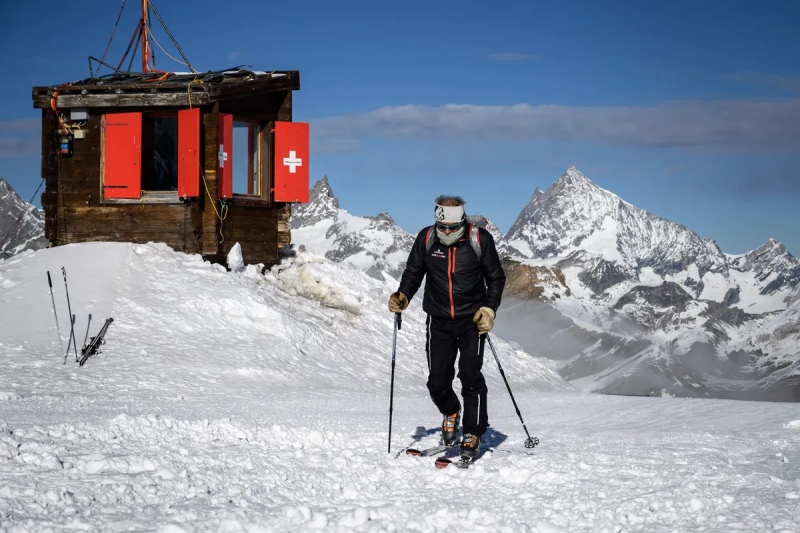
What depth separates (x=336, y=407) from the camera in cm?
1207

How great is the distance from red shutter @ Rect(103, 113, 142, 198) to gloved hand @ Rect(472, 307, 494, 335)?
12606mm

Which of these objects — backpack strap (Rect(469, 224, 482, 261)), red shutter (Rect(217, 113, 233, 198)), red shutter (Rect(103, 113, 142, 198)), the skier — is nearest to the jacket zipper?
the skier

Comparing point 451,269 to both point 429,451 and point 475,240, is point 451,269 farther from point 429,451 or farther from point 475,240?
point 429,451

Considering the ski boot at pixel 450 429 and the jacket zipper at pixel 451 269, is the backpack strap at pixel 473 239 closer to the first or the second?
the jacket zipper at pixel 451 269

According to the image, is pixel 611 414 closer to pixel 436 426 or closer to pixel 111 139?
pixel 436 426

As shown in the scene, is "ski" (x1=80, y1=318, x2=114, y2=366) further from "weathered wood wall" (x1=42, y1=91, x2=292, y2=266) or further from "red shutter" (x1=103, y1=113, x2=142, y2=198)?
"red shutter" (x1=103, y1=113, x2=142, y2=198)

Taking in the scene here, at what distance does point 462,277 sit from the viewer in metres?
7.68

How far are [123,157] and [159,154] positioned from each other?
1085 millimetres

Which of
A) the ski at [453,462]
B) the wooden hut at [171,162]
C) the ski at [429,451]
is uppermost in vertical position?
A: the wooden hut at [171,162]

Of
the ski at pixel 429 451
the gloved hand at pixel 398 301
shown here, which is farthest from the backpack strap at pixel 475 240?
the ski at pixel 429 451

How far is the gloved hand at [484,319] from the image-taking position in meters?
7.46

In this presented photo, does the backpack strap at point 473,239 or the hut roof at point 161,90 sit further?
the hut roof at point 161,90

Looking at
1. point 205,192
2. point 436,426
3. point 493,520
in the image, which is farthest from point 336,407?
point 205,192

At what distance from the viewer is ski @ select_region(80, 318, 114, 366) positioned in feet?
43.8
